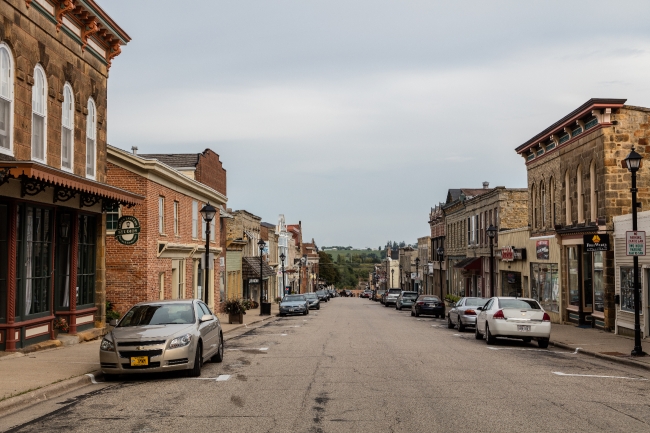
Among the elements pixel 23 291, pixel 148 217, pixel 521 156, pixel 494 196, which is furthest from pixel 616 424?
pixel 494 196

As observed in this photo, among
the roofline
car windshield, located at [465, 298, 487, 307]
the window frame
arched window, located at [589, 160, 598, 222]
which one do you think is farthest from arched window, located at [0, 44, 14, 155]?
arched window, located at [589, 160, 598, 222]

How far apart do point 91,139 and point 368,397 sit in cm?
1482

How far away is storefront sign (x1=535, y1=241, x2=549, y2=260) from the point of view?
3604cm

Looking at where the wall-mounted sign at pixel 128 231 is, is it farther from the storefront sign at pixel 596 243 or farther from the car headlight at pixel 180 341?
the storefront sign at pixel 596 243

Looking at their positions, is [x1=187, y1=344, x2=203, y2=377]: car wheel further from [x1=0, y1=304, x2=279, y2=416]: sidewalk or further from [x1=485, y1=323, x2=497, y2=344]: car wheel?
[x1=485, y1=323, x2=497, y2=344]: car wheel

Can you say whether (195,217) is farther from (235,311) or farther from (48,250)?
(48,250)

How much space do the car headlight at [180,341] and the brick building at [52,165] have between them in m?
4.64

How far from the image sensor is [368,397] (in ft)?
38.9

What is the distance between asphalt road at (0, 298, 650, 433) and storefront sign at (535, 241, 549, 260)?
17618 millimetres

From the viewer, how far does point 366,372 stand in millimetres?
15125

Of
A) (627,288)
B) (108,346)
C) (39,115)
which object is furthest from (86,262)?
(627,288)

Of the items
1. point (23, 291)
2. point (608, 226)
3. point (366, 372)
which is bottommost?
point (366, 372)

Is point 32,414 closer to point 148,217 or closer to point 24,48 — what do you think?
point 24,48

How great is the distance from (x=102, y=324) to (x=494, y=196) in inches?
1268
